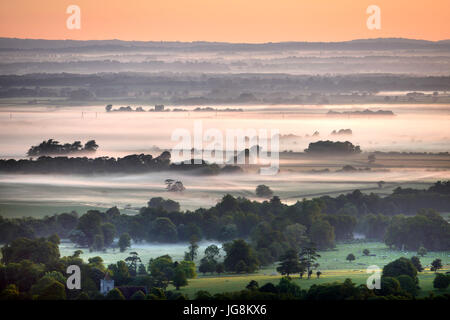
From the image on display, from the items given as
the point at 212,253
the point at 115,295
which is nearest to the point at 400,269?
the point at 212,253

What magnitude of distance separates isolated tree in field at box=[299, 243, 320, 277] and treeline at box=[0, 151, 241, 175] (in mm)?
29946

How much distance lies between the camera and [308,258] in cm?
4712

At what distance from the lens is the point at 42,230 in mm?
57969

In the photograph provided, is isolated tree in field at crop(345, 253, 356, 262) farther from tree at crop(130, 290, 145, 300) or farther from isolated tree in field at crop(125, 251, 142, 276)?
tree at crop(130, 290, 145, 300)

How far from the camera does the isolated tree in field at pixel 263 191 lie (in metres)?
71.9

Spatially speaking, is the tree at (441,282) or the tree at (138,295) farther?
the tree at (441,282)

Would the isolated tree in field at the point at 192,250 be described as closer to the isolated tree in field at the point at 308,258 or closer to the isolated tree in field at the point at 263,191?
the isolated tree in field at the point at 308,258

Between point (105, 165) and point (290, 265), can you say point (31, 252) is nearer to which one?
point (290, 265)

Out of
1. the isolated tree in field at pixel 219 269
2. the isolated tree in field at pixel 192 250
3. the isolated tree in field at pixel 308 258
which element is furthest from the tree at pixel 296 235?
the isolated tree in field at pixel 219 269

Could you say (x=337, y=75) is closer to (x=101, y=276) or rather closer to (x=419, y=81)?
(x=419, y=81)

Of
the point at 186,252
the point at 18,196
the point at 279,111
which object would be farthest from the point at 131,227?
the point at 279,111

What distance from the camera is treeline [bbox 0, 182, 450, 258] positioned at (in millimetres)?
54500

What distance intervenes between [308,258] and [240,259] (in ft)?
12.3

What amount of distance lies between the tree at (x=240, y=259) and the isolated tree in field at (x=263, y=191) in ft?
77.0
